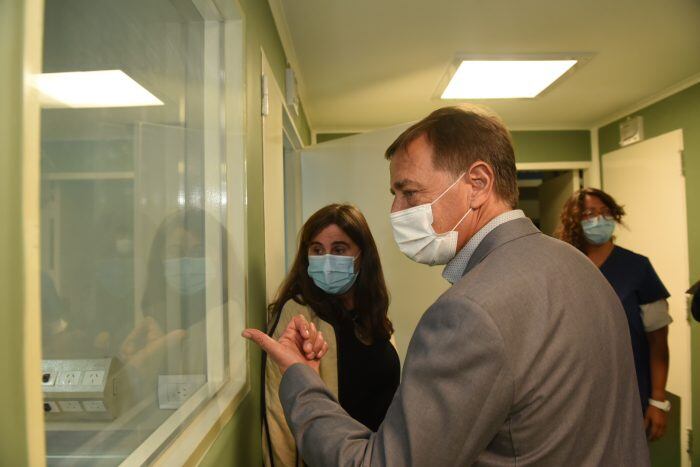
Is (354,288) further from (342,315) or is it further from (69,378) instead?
(69,378)

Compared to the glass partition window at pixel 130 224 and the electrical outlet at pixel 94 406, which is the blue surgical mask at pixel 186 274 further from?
the electrical outlet at pixel 94 406

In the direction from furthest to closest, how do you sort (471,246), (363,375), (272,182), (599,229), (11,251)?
(599,229)
(272,182)
(363,375)
(471,246)
(11,251)

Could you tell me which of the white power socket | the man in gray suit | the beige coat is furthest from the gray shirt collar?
the white power socket

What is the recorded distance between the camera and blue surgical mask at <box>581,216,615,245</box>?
1.93 m

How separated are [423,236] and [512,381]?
0.39m

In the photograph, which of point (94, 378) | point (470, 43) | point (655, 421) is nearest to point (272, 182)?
point (94, 378)

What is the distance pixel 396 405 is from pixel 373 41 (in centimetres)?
180

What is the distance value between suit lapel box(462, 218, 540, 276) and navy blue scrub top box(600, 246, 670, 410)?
4.51 feet

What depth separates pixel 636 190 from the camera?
10.1 feet

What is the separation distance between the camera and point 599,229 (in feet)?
6.33

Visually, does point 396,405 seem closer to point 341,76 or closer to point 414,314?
point 414,314

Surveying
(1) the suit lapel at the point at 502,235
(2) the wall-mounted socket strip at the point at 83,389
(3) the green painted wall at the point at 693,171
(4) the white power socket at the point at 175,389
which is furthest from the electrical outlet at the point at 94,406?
(3) the green painted wall at the point at 693,171

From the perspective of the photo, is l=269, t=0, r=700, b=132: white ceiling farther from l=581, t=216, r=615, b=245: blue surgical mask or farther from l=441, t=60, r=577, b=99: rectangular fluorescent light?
l=581, t=216, r=615, b=245: blue surgical mask

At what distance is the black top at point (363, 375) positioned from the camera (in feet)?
4.26
